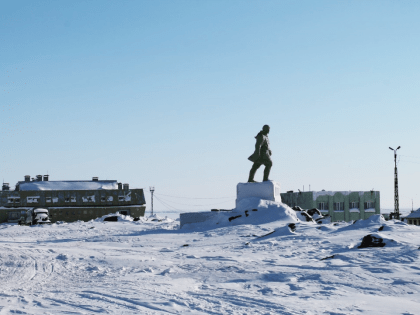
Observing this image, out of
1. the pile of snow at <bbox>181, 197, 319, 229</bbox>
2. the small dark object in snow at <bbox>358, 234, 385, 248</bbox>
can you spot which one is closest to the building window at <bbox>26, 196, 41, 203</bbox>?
the pile of snow at <bbox>181, 197, 319, 229</bbox>

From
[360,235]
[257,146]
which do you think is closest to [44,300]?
[360,235]

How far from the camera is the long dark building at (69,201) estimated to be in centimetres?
5647

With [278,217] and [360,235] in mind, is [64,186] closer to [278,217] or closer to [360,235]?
[278,217]

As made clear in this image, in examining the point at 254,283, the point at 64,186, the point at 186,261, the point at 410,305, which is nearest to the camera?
the point at 410,305

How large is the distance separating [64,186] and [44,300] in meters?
57.9

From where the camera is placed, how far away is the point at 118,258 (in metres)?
10.1

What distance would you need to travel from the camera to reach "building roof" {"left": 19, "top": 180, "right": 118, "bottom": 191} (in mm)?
60156

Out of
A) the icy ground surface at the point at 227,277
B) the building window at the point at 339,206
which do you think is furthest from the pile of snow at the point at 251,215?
the building window at the point at 339,206

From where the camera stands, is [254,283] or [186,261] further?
[186,261]

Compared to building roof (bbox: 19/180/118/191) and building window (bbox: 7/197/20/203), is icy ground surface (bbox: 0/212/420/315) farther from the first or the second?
building roof (bbox: 19/180/118/191)

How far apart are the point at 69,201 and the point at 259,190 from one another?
43135 millimetres

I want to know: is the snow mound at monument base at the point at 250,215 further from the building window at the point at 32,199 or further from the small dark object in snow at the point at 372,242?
the building window at the point at 32,199

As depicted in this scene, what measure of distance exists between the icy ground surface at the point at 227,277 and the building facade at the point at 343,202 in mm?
48679

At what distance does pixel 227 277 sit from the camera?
309 inches
